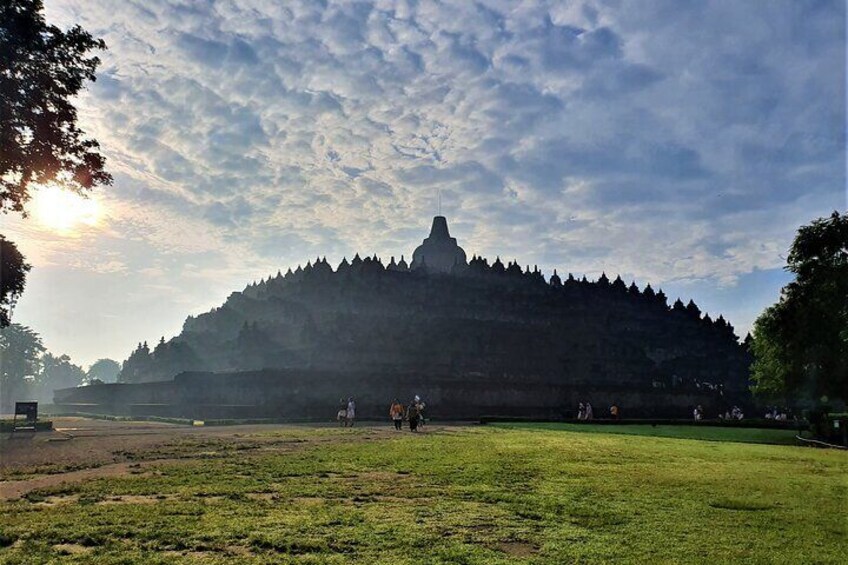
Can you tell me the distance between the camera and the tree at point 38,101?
41.3ft

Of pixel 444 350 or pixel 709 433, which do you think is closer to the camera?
pixel 709 433

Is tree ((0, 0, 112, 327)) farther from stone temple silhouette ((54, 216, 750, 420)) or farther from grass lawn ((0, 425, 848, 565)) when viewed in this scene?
stone temple silhouette ((54, 216, 750, 420))

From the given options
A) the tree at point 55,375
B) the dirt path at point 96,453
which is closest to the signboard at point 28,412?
the dirt path at point 96,453

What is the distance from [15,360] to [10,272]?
86079 millimetres

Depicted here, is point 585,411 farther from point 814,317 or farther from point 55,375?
point 55,375

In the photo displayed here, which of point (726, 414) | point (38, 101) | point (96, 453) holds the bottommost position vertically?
point (726, 414)

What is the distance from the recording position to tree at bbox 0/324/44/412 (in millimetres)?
90000

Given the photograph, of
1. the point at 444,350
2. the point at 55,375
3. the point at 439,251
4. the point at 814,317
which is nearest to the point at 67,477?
the point at 814,317

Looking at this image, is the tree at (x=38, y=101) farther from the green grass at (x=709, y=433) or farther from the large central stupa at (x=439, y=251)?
the large central stupa at (x=439, y=251)

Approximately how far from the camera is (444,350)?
54.7 meters

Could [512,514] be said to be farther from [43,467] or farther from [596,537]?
[43,467]

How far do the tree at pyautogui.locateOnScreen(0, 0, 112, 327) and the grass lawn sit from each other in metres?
6.94

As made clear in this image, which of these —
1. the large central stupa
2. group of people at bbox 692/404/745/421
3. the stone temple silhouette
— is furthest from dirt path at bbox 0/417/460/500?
the large central stupa

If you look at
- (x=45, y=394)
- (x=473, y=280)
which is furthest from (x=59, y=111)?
(x=45, y=394)
